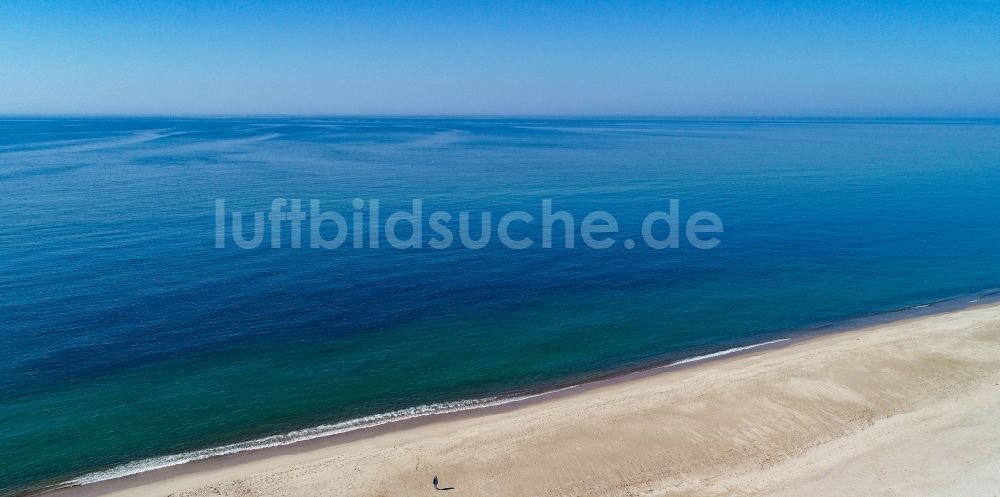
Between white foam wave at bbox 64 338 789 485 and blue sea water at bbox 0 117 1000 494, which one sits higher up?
blue sea water at bbox 0 117 1000 494

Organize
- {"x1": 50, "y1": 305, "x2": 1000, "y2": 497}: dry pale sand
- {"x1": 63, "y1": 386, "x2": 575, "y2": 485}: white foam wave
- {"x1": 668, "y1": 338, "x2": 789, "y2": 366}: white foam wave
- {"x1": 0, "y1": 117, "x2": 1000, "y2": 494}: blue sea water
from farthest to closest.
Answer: {"x1": 668, "y1": 338, "x2": 789, "y2": 366}: white foam wave
{"x1": 0, "y1": 117, "x2": 1000, "y2": 494}: blue sea water
{"x1": 63, "y1": 386, "x2": 575, "y2": 485}: white foam wave
{"x1": 50, "y1": 305, "x2": 1000, "y2": 497}: dry pale sand

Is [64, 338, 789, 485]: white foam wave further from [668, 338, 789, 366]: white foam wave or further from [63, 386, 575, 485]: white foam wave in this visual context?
[668, 338, 789, 366]: white foam wave

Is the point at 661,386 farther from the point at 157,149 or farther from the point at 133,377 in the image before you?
the point at 157,149

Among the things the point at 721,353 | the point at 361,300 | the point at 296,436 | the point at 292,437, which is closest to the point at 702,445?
the point at 721,353

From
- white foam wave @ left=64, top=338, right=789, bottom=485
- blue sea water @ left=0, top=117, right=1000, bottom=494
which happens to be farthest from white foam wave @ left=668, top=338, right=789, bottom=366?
white foam wave @ left=64, top=338, right=789, bottom=485

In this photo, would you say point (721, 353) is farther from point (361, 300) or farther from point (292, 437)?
point (292, 437)

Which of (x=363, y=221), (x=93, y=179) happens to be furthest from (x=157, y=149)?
(x=363, y=221)
